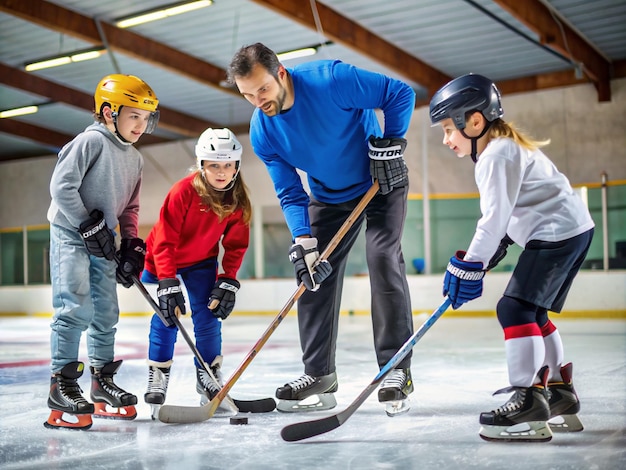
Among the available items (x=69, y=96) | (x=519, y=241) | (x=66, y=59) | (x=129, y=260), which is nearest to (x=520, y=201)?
(x=519, y=241)

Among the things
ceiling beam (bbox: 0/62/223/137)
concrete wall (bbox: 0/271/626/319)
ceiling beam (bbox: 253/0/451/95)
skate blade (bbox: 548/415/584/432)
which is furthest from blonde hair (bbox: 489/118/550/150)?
ceiling beam (bbox: 0/62/223/137)

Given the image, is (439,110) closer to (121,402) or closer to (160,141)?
(121,402)

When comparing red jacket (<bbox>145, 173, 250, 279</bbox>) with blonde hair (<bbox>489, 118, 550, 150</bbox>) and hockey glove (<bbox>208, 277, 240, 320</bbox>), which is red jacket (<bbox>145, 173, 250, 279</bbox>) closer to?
hockey glove (<bbox>208, 277, 240, 320</bbox>)

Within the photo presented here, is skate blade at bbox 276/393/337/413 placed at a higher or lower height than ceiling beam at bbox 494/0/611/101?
lower

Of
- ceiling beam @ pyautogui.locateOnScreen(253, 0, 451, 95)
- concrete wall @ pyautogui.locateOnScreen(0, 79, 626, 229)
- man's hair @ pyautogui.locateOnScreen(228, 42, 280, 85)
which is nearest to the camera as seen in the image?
man's hair @ pyautogui.locateOnScreen(228, 42, 280, 85)

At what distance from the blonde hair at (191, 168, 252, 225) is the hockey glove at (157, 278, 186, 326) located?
30 cm

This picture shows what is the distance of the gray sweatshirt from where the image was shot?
2318 millimetres

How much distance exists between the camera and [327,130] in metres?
2.37

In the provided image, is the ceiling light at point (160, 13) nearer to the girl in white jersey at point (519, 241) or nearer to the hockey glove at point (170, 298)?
the hockey glove at point (170, 298)

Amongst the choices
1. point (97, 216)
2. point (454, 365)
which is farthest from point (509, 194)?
A: point (454, 365)

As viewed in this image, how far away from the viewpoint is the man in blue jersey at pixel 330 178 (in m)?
2.29

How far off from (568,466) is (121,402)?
4.73ft

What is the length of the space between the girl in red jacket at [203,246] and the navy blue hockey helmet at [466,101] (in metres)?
0.82

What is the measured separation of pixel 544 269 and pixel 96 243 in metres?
1.37
